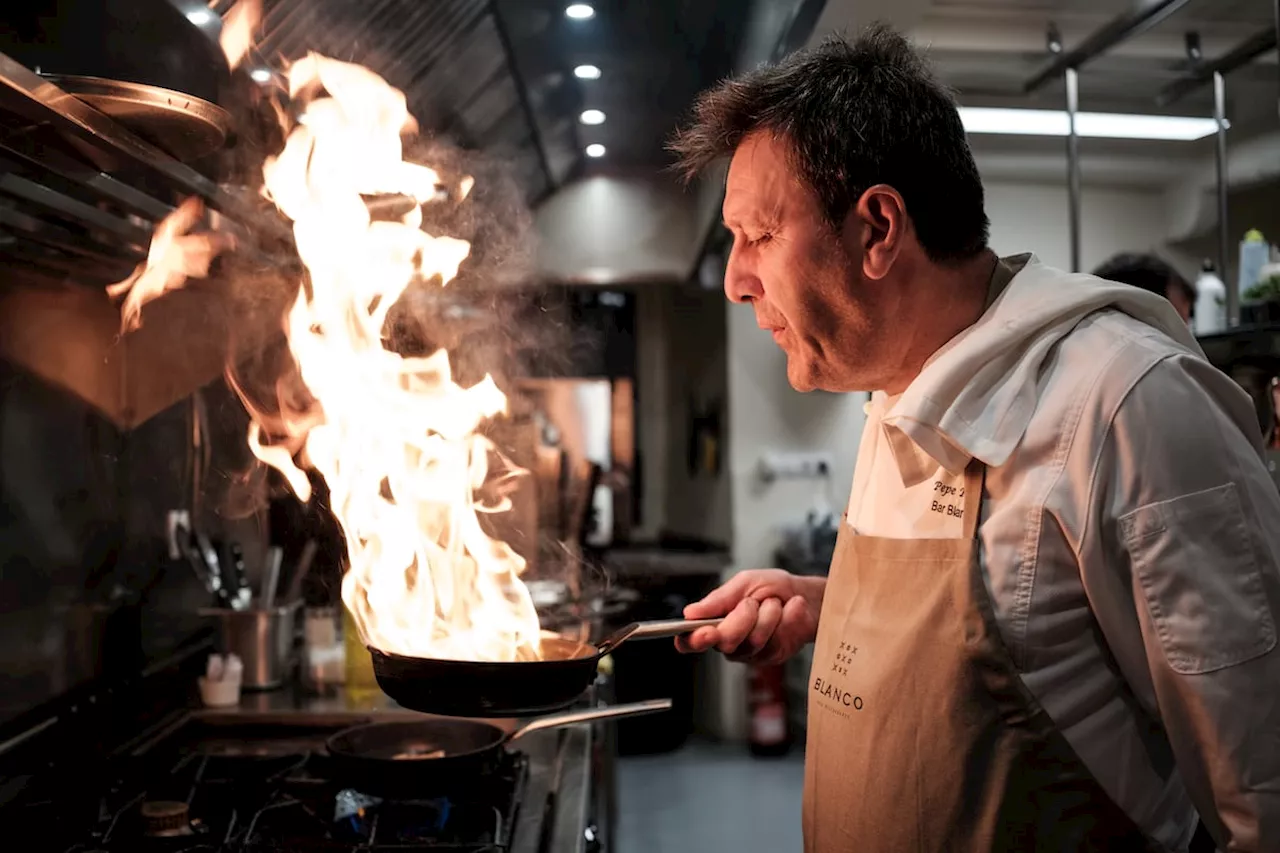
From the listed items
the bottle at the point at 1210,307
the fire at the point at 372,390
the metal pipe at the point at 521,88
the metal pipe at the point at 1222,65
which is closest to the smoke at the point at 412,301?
the fire at the point at 372,390

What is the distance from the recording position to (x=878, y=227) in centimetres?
138

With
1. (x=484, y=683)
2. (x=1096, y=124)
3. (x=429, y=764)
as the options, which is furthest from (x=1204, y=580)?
(x=1096, y=124)

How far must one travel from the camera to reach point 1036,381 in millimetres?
1247

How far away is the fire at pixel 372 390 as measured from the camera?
1837mm

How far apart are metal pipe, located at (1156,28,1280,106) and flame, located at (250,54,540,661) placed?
3.62 meters

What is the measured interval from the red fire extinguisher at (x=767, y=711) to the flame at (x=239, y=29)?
14.5 ft

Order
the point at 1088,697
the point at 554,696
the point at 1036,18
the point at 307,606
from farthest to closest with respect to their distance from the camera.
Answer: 1. the point at 1036,18
2. the point at 307,606
3. the point at 554,696
4. the point at 1088,697

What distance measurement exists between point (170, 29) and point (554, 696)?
1094mm

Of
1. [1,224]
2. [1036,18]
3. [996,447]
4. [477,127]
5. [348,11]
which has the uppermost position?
[1036,18]

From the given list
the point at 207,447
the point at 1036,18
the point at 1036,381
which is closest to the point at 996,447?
the point at 1036,381

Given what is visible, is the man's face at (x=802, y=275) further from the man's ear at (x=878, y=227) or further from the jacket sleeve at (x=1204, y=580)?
the jacket sleeve at (x=1204, y=580)

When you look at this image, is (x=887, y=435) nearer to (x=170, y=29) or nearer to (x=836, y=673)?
(x=836, y=673)

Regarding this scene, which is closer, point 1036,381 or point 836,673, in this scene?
point 1036,381

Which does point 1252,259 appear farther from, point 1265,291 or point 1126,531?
point 1126,531
